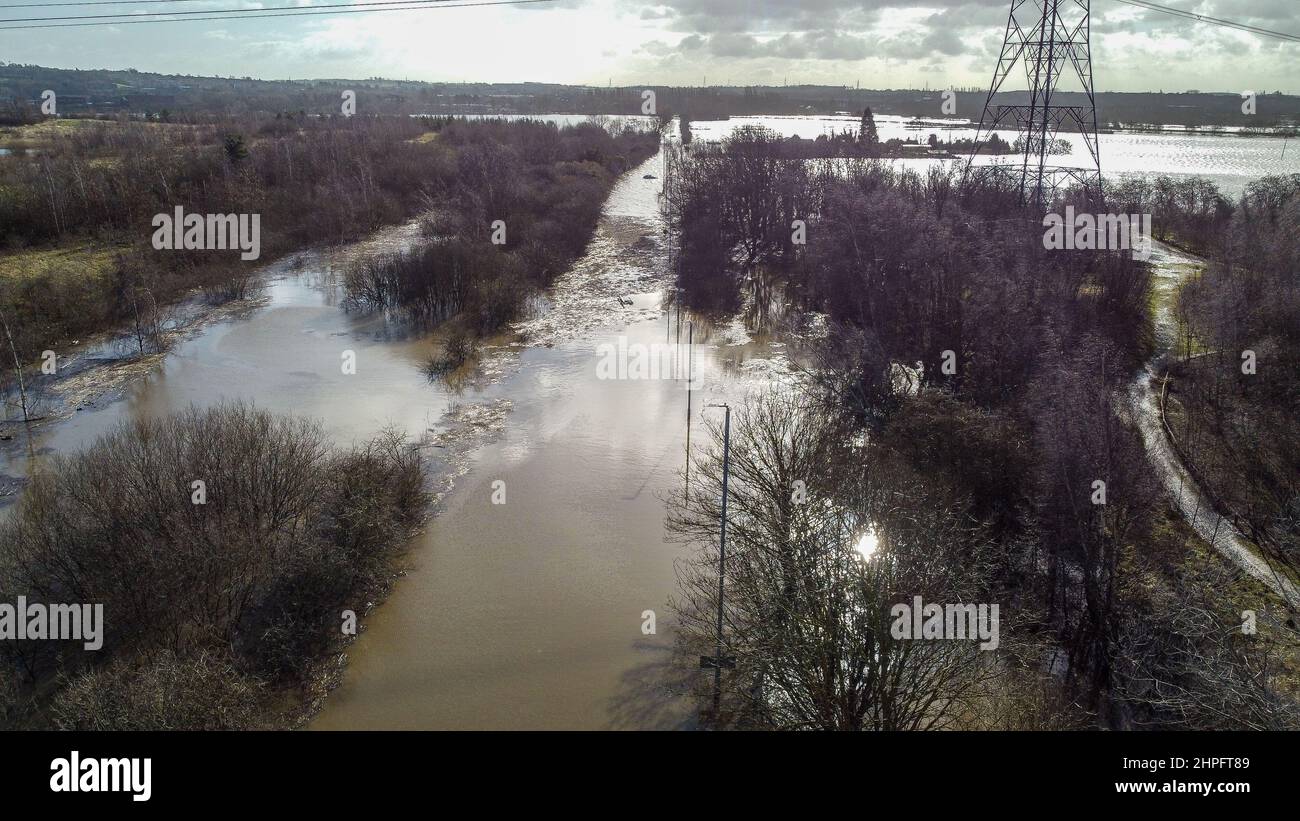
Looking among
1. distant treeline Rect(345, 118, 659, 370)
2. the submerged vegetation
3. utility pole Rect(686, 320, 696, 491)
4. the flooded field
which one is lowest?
the submerged vegetation

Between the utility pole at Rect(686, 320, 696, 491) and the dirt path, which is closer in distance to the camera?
the dirt path

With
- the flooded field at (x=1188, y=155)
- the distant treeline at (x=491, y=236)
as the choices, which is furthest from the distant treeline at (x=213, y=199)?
the flooded field at (x=1188, y=155)

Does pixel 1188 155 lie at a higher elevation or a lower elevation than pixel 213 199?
higher

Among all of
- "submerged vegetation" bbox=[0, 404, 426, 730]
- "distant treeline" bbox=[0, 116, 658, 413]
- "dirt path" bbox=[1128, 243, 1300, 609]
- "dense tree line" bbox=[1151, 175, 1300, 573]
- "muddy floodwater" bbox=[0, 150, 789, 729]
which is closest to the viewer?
"submerged vegetation" bbox=[0, 404, 426, 730]

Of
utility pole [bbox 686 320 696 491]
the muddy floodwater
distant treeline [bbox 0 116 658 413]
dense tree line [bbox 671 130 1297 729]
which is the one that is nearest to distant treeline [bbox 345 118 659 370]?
distant treeline [bbox 0 116 658 413]

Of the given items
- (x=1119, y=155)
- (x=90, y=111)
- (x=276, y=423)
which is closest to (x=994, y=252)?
(x=276, y=423)

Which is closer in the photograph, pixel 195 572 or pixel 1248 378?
pixel 195 572

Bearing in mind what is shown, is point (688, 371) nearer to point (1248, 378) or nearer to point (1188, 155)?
point (1248, 378)

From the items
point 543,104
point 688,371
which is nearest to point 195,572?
point 688,371

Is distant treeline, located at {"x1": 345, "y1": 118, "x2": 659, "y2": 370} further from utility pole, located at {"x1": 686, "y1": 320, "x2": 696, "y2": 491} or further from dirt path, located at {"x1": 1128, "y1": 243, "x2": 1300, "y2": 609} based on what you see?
dirt path, located at {"x1": 1128, "y1": 243, "x2": 1300, "y2": 609}
